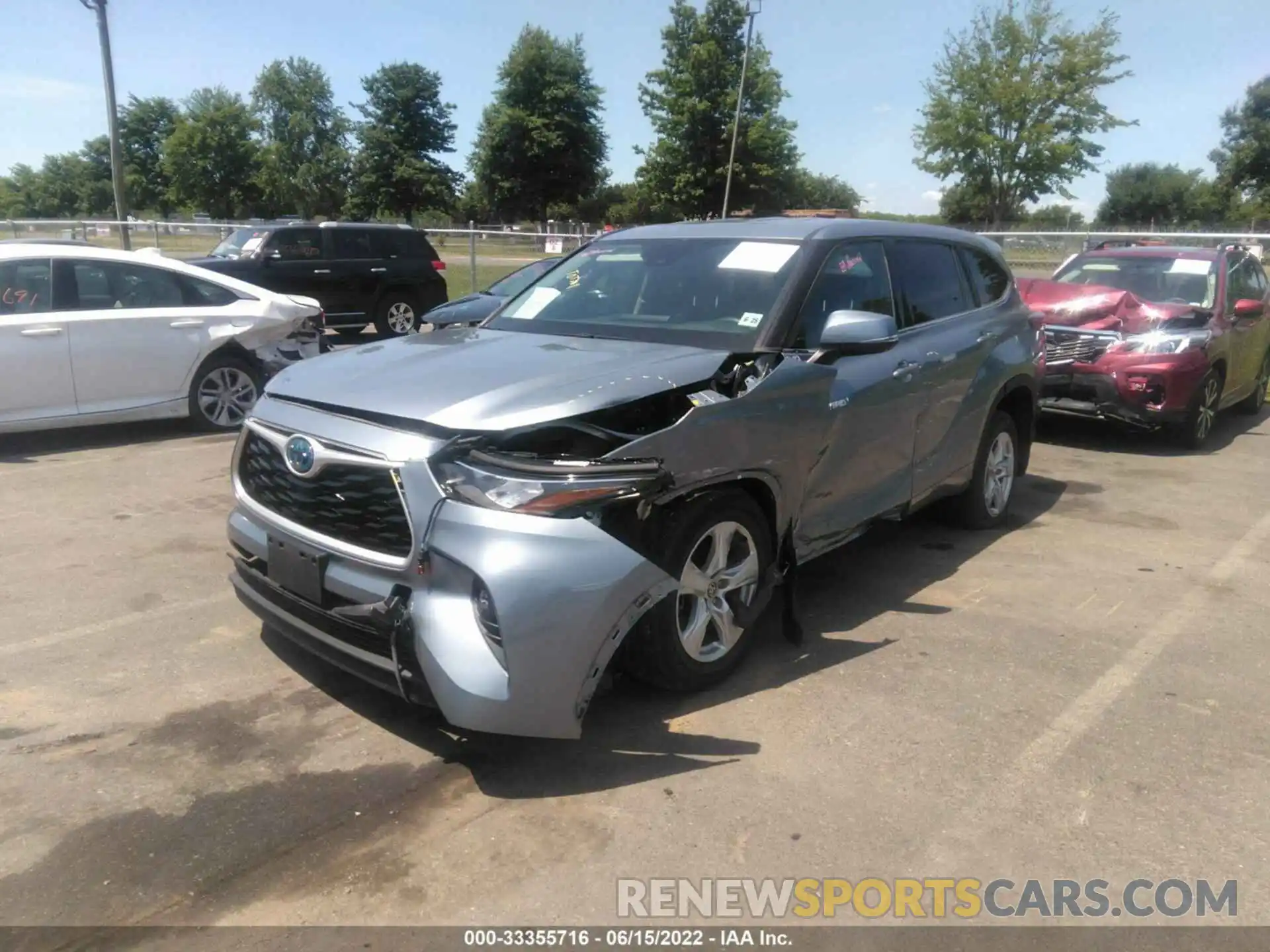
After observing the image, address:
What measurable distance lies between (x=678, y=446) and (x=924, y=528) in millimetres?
3305

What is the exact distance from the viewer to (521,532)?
3010mm

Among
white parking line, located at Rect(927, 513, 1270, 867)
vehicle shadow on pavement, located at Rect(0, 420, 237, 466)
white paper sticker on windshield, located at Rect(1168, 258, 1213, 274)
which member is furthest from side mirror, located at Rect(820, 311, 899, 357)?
white paper sticker on windshield, located at Rect(1168, 258, 1213, 274)

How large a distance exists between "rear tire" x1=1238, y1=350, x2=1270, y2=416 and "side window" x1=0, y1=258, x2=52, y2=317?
1132 centimetres

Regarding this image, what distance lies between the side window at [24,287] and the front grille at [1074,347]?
829 cm

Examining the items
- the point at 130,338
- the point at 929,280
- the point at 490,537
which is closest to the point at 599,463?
the point at 490,537

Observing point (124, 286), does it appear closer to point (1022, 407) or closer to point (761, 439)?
point (761, 439)

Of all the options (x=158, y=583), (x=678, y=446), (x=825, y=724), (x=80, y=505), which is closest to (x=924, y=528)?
(x=825, y=724)

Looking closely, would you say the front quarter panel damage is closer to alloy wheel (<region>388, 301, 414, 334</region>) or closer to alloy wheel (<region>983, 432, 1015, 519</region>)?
alloy wheel (<region>983, 432, 1015, 519</region>)

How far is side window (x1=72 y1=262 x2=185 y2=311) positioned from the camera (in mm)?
7836

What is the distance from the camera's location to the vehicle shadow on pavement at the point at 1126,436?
29.6ft

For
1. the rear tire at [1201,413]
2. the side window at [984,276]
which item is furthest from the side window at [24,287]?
the rear tire at [1201,413]

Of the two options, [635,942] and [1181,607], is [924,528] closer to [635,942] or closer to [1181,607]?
[1181,607]

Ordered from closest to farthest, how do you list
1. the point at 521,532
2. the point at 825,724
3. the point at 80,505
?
1. the point at 521,532
2. the point at 825,724
3. the point at 80,505

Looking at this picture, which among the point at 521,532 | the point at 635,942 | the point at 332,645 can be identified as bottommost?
the point at 635,942
